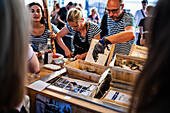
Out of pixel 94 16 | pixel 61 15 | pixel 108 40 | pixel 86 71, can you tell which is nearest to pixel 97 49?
pixel 108 40

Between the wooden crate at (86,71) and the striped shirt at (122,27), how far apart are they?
789mm

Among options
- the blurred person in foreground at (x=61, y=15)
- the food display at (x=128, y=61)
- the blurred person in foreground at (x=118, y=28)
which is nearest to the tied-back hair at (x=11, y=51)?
the food display at (x=128, y=61)

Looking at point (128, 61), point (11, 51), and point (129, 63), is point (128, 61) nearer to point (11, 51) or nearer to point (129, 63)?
point (129, 63)

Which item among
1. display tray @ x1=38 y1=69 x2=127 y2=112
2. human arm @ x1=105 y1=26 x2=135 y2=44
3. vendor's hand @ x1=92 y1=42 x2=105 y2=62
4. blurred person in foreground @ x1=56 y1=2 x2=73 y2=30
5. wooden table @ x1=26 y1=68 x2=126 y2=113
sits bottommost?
wooden table @ x1=26 y1=68 x2=126 y2=113

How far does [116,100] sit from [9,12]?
98 cm

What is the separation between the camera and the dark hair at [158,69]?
366 mm

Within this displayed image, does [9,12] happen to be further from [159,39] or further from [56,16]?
[56,16]

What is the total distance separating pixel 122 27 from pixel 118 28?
0.22ft

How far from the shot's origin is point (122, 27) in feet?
7.06

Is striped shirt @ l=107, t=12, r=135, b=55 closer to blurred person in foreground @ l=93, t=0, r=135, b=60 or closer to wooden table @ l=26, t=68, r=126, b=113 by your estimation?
blurred person in foreground @ l=93, t=0, r=135, b=60

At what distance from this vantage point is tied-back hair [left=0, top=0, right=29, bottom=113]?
42 cm

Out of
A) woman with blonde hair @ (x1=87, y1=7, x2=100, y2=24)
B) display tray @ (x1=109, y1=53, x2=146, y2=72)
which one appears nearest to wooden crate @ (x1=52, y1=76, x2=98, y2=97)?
display tray @ (x1=109, y1=53, x2=146, y2=72)

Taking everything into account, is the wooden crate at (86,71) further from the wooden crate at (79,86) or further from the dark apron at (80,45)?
the dark apron at (80,45)

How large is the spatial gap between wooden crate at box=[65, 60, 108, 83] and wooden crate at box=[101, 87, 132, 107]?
207 millimetres
